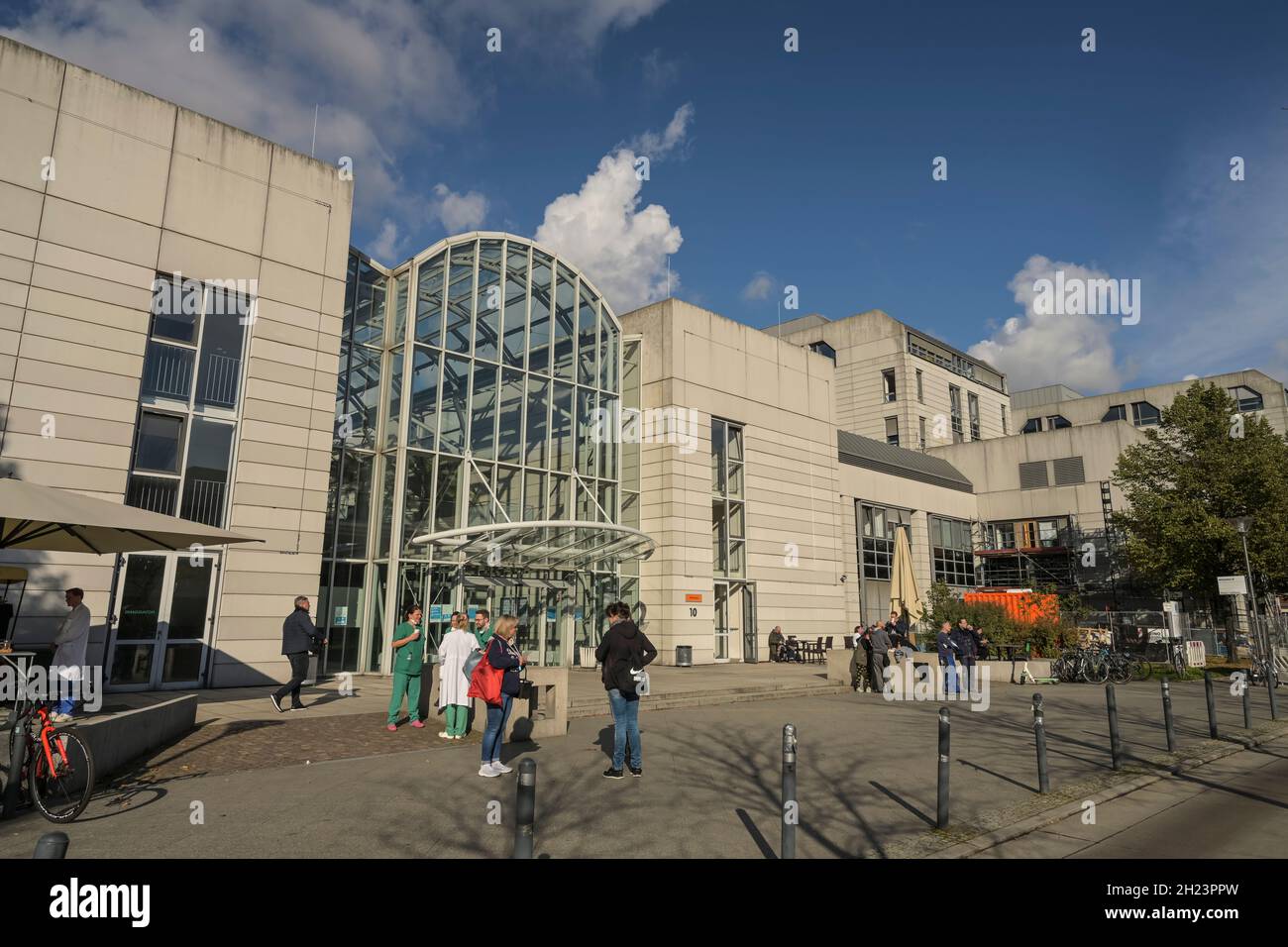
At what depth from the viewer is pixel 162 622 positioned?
50.0 ft

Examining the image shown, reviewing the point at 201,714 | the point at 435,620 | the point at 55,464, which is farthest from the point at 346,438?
the point at 201,714

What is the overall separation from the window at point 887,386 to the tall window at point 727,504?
30120 mm

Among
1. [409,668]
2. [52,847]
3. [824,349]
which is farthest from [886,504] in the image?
[52,847]

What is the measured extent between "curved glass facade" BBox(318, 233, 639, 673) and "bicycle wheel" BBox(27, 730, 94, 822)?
12.3 m

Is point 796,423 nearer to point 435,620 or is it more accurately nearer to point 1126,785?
point 435,620

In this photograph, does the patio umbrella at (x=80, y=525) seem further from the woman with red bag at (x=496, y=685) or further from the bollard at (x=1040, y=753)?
the bollard at (x=1040, y=753)

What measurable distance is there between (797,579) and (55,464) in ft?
80.4

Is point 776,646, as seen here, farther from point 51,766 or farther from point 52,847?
point 52,847

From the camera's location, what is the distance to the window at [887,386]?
5631 centimetres

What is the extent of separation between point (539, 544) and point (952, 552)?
31154 millimetres

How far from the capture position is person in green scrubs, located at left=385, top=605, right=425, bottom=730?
11.3 metres

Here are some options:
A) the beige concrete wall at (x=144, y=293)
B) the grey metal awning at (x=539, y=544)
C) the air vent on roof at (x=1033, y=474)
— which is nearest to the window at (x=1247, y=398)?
the air vent on roof at (x=1033, y=474)

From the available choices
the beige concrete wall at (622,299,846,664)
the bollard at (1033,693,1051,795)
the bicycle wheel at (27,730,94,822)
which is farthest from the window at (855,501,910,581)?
the bicycle wheel at (27,730,94,822)
